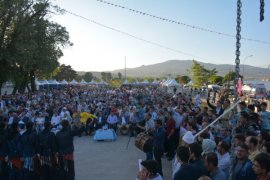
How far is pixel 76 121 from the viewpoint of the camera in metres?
18.5

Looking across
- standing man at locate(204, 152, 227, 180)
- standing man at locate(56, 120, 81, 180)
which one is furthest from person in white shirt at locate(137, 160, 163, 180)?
standing man at locate(56, 120, 81, 180)

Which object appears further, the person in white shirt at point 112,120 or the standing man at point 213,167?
the person in white shirt at point 112,120

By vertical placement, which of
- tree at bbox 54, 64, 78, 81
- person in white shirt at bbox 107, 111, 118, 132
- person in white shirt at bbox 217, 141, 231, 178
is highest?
tree at bbox 54, 64, 78, 81

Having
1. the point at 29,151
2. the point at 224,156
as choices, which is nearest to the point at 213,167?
the point at 224,156

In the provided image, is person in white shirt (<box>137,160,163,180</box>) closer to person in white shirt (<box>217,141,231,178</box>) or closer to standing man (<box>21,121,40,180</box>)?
person in white shirt (<box>217,141,231,178</box>)

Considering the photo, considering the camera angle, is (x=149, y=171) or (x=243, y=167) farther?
(x=243, y=167)

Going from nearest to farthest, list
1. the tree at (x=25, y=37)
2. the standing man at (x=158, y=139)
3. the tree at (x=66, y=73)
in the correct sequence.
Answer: the standing man at (x=158, y=139), the tree at (x=25, y=37), the tree at (x=66, y=73)

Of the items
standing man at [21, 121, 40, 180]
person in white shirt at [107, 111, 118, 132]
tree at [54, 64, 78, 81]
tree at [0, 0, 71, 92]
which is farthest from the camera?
tree at [54, 64, 78, 81]

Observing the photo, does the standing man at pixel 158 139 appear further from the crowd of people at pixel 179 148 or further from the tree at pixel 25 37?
the tree at pixel 25 37

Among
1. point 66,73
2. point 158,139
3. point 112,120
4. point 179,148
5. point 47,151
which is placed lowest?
point 112,120

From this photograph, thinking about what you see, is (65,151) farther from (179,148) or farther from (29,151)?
(179,148)

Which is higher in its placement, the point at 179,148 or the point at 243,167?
the point at 179,148

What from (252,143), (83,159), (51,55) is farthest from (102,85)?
(252,143)

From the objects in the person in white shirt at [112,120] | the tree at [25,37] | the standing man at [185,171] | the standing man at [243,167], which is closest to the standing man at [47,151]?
the standing man at [185,171]
